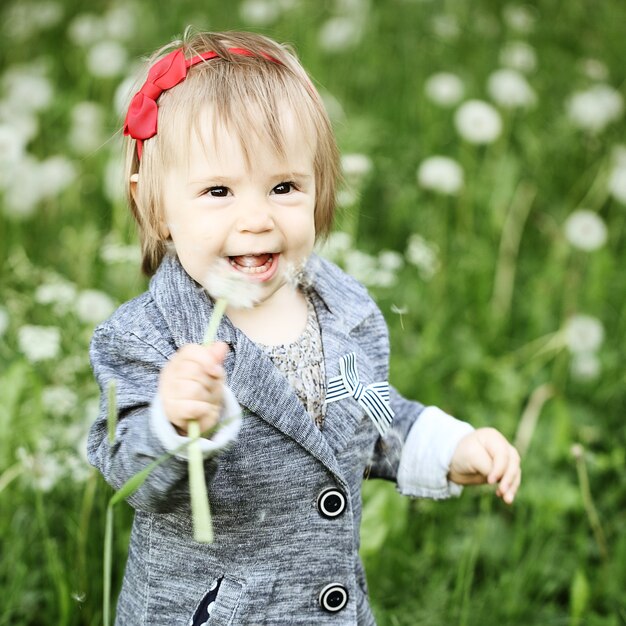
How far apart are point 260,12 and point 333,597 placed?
2678 millimetres

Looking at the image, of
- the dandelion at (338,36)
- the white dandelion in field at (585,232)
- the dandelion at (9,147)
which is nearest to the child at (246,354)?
the dandelion at (9,147)

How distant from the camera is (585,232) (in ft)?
8.24

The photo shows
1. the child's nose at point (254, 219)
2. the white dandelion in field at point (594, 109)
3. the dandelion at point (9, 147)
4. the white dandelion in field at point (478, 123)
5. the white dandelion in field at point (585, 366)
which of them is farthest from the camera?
the white dandelion in field at point (594, 109)

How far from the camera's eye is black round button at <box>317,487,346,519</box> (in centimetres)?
105

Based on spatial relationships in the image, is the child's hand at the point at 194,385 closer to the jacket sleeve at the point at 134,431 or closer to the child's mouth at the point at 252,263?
the jacket sleeve at the point at 134,431

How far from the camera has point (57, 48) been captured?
3484 mm

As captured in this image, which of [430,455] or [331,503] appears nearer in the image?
[331,503]

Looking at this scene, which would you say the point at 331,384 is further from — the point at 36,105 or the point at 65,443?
the point at 36,105

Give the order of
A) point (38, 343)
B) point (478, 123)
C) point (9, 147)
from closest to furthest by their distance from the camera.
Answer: point (38, 343) < point (9, 147) < point (478, 123)

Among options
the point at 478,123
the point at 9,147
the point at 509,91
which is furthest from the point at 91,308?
the point at 509,91

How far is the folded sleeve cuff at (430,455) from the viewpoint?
120cm

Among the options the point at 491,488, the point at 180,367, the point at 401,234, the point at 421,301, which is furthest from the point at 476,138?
the point at 180,367

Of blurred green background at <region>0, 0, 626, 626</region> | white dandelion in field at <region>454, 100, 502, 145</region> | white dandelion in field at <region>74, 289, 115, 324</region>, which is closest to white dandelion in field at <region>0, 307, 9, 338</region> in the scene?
blurred green background at <region>0, 0, 626, 626</region>

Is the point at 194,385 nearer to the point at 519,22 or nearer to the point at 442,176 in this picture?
the point at 442,176
